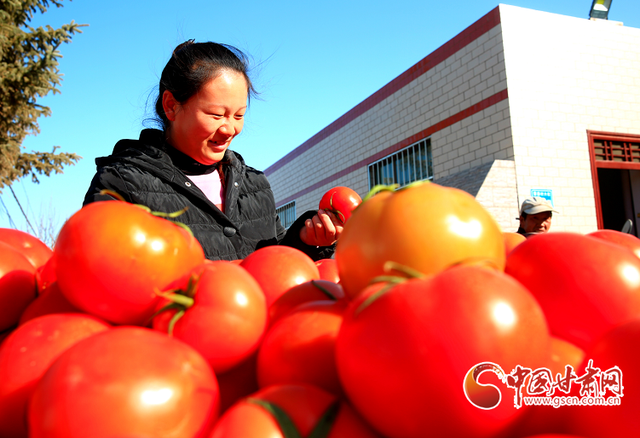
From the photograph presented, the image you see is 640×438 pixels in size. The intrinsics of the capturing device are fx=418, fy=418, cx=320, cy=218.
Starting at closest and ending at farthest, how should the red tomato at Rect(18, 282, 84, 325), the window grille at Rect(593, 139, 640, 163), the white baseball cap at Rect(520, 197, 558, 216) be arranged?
1. the red tomato at Rect(18, 282, 84, 325)
2. the white baseball cap at Rect(520, 197, 558, 216)
3. the window grille at Rect(593, 139, 640, 163)

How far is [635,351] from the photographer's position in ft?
1.76

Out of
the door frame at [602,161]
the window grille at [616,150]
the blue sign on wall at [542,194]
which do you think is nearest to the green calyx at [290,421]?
the blue sign on wall at [542,194]

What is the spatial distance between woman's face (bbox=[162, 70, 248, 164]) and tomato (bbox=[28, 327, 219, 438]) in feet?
5.31

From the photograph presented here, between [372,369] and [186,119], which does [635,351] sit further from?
[186,119]

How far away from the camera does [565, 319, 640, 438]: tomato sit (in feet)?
1.69

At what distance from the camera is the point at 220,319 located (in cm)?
69

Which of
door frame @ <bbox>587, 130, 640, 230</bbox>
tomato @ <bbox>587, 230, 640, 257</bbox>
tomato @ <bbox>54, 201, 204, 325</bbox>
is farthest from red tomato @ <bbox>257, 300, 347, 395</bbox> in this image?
door frame @ <bbox>587, 130, 640, 230</bbox>

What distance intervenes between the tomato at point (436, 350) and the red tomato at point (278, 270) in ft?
1.54

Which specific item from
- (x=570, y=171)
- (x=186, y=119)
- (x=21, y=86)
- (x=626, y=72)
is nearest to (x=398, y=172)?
(x=570, y=171)

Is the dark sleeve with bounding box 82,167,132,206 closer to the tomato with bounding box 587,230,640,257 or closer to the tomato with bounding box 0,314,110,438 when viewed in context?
the tomato with bounding box 0,314,110,438

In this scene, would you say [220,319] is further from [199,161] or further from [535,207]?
[535,207]

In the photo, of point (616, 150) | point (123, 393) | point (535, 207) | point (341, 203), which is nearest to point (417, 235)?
point (123, 393)

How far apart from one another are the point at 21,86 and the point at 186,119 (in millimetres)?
8866

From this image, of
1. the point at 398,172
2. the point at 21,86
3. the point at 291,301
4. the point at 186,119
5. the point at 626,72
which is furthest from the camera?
the point at 398,172
